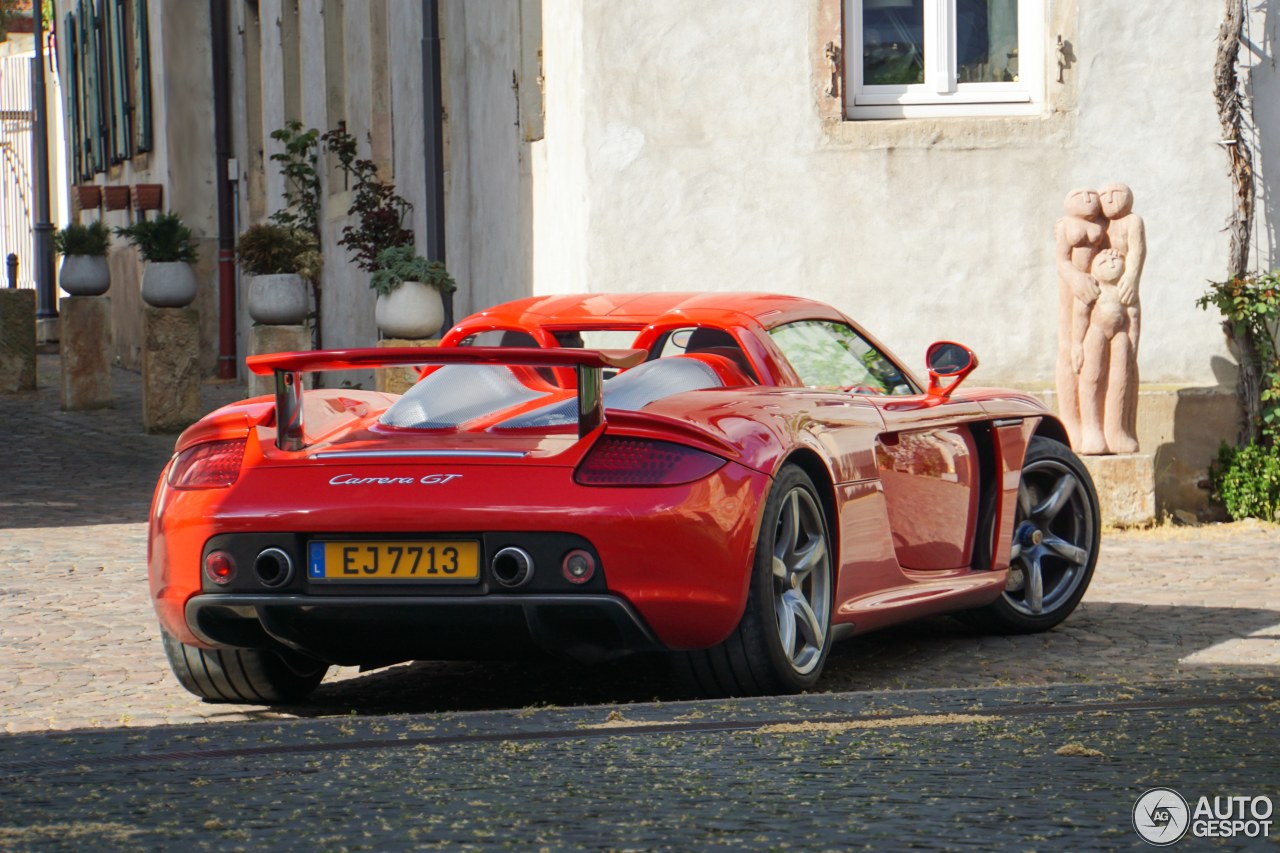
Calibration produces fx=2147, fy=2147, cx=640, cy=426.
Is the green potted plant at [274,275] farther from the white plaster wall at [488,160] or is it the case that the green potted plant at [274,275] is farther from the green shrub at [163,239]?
the white plaster wall at [488,160]

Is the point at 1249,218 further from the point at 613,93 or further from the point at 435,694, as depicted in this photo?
the point at 435,694

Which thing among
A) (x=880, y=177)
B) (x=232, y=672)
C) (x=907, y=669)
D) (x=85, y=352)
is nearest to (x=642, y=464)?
(x=232, y=672)

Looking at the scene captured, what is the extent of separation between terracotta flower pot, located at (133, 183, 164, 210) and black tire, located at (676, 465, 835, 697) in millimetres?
20380

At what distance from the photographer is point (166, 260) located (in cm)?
1734

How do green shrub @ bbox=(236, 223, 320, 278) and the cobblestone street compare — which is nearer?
the cobblestone street

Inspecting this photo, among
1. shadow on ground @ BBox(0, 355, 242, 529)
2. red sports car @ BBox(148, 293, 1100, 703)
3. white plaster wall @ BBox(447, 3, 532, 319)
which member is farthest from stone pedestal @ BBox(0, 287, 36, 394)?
A: red sports car @ BBox(148, 293, 1100, 703)

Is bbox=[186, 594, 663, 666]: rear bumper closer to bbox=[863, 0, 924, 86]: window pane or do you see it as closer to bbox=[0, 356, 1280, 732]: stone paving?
bbox=[0, 356, 1280, 732]: stone paving

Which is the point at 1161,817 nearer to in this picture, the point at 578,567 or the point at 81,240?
the point at 578,567

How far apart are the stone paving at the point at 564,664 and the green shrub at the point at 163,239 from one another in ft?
21.4

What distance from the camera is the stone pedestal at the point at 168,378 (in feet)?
55.0

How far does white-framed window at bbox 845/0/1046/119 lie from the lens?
12344mm

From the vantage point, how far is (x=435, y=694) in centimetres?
626

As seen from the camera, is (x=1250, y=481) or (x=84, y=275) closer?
(x=1250, y=481)

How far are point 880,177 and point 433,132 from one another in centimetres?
414
